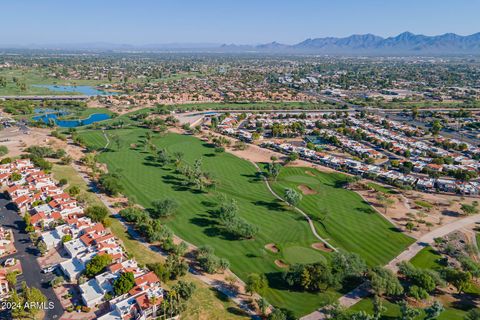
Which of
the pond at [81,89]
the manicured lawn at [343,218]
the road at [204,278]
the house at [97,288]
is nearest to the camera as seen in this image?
the house at [97,288]

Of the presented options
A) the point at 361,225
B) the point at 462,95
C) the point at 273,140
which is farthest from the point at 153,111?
the point at 462,95

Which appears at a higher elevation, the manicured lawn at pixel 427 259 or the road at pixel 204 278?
the road at pixel 204 278

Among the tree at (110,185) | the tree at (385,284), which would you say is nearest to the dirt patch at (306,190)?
the tree at (385,284)

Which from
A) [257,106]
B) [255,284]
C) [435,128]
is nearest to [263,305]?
[255,284]

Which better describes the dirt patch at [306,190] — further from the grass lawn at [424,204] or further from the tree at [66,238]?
the tree at [66,238]

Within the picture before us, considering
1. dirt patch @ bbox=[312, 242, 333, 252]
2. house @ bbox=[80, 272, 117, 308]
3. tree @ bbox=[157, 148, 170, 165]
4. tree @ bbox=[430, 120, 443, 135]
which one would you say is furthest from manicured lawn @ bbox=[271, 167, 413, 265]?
tree @ bbox=[430, 120, 443, 135]
